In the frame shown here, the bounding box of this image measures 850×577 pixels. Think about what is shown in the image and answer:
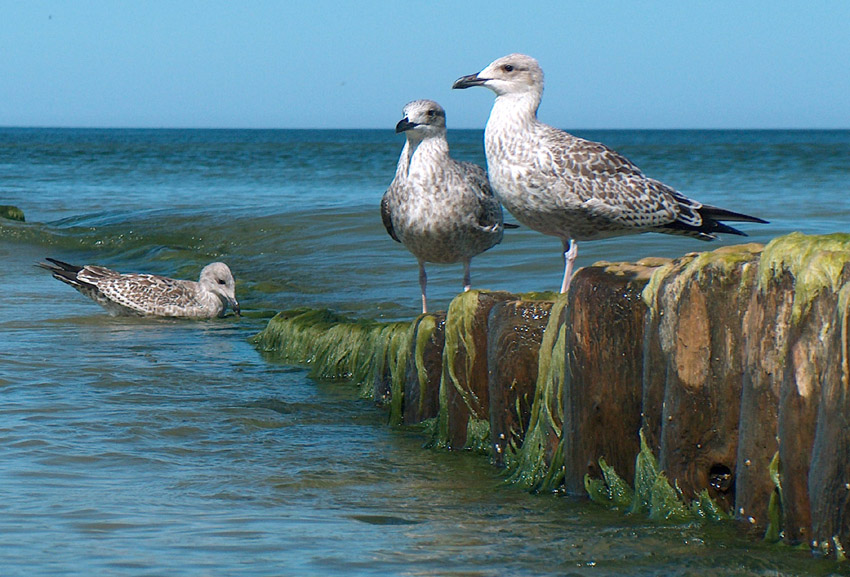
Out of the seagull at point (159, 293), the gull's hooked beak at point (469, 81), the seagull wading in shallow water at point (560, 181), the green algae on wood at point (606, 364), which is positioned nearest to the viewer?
the green algae on wood at point (606, 364)

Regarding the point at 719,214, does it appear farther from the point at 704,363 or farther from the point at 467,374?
the point at 704,363

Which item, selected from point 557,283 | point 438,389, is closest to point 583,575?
point 438,389

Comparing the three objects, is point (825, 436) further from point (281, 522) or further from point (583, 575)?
point (281, 522)

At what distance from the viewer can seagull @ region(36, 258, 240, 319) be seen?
32.7 feet

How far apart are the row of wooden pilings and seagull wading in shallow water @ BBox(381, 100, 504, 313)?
4.36 ft

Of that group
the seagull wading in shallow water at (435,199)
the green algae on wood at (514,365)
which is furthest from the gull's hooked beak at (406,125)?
the green algae on wood at (514,365)

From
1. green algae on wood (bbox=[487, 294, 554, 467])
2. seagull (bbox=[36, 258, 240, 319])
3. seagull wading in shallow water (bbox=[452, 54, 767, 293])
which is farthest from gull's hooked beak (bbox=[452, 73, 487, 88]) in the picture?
seagull (bbox=[36, 258, 240, 319])

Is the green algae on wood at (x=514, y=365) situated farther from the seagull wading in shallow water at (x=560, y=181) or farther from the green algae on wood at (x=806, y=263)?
the green algae on wood at (x=806, y=263)

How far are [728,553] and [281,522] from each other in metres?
1.60

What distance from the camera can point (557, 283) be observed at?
1077 centimetres

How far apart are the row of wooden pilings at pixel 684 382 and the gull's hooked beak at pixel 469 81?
57.7 inches

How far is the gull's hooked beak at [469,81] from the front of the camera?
21.1ft

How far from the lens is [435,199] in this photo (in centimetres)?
684

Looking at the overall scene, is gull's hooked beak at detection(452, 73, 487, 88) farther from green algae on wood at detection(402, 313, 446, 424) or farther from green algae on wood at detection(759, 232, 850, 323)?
green algae on wood at detection(759, 232, 850, 323)
